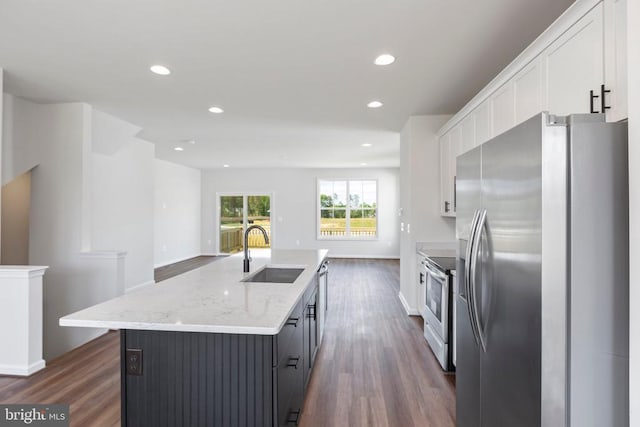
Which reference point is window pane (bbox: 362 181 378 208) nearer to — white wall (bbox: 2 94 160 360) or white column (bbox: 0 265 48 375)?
white wall (bbox: 2 94 160 360)

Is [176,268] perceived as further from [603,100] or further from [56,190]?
[603,100]

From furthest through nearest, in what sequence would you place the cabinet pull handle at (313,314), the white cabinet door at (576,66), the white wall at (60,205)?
the white wall at (60,205) < the cabinet pull handle at (313,314) < the white cabinet door at (576,66)

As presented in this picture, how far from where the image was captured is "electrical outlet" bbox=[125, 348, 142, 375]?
1.50 m

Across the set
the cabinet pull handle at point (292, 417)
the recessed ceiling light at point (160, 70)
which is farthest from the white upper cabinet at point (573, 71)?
the recessed ceiling light at point (160, 70)

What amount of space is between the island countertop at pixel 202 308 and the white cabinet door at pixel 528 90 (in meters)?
1.77

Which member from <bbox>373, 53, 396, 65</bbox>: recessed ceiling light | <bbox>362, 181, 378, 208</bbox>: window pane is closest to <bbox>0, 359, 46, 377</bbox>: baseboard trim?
<bbox>373, 53, 396, 65</bbox>: recessed ceiling light

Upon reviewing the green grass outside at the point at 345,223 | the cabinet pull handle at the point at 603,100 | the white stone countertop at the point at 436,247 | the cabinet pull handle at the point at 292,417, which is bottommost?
the cabinet pull handle at the point at 292,417

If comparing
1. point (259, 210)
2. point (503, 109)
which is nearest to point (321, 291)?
point (503, 109)

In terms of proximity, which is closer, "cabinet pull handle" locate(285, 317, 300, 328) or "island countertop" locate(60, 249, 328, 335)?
"island countertop" locate(60, 249, 328, 335)

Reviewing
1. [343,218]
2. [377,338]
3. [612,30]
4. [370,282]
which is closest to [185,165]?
[343,218]

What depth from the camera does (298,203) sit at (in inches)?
369

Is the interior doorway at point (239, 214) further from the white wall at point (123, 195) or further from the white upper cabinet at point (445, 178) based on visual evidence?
the white upper cabinet at point (445, 178)

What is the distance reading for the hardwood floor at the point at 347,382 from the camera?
2.21 meters

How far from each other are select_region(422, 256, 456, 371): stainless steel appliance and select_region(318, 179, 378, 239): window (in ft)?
19.4
